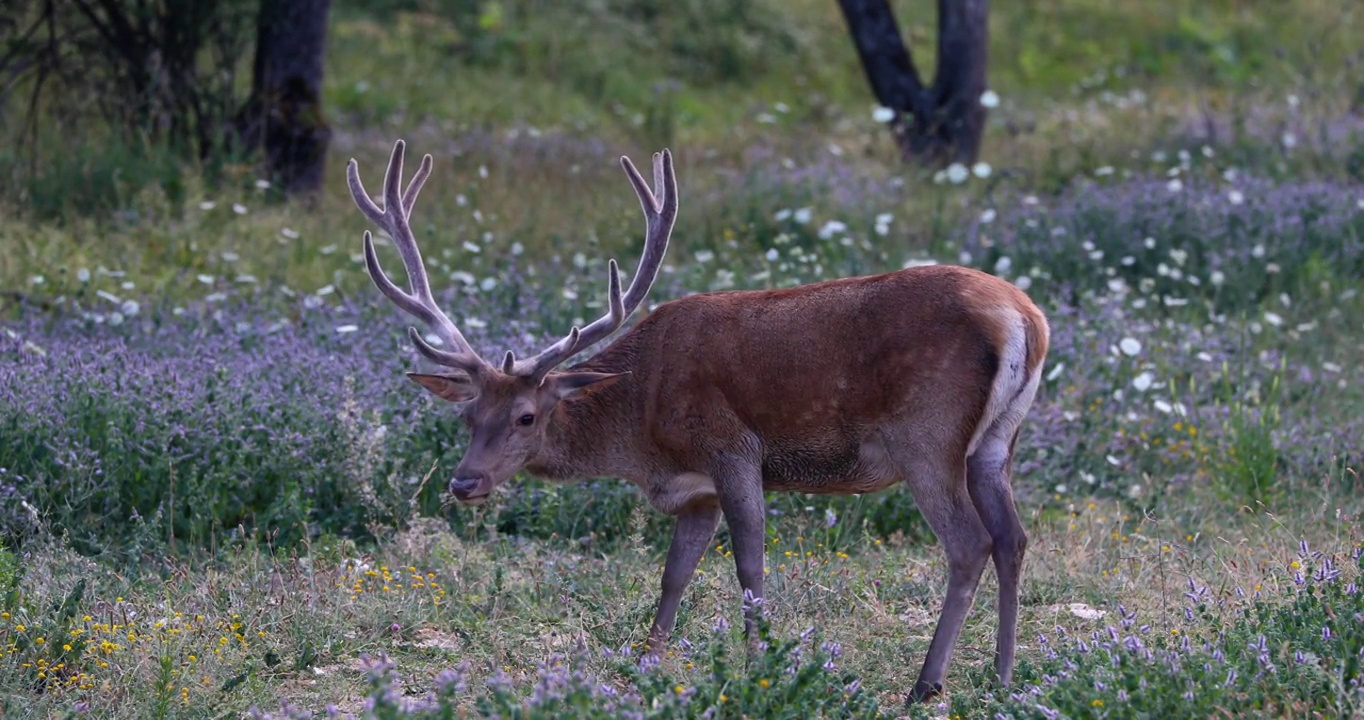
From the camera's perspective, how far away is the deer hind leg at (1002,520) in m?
5.42

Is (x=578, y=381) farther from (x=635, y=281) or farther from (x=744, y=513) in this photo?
(x=744, y=513)

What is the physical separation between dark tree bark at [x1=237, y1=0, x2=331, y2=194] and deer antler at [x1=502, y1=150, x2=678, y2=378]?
6.21 meters

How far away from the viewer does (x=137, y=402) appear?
23.1 feet

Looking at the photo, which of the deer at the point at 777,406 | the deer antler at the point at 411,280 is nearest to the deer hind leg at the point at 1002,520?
the deer at the point at 777,406

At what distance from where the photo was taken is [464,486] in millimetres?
5672

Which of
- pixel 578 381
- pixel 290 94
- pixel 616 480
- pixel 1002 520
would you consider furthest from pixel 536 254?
pixel 1002 520

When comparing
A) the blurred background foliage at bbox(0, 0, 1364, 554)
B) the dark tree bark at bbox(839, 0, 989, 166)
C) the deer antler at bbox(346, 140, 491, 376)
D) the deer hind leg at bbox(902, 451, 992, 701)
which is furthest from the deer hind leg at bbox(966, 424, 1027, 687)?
the dark tree bark at bbox(839, 0, 989, 166)

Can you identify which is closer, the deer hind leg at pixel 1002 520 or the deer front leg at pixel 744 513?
the deer hind leg at pixel 1002 520

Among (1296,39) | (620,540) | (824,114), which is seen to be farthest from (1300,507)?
(1296,39)

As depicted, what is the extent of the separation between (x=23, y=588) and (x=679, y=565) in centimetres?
235

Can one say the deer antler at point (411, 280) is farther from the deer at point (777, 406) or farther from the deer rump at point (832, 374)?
the deer rump at point (832, 374)

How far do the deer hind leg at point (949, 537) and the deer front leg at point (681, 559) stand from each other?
89 centimetres

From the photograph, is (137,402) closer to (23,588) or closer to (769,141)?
(23,588)

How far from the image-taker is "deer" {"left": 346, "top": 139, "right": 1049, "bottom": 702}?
5371mm
